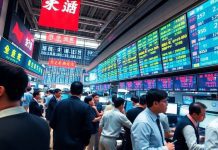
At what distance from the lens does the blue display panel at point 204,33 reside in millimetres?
3457

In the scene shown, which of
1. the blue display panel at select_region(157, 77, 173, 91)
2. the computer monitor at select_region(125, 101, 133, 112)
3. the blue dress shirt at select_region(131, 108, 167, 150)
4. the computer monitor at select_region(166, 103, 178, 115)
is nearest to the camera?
the blue dress shirt at select_region(131, 108, 167, 150)

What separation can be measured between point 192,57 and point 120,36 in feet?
15.7

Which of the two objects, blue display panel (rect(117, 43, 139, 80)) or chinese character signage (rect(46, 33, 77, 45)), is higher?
chinese character signage (rect(46, 33, 77, 45))

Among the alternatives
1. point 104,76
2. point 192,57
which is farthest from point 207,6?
point 104,76

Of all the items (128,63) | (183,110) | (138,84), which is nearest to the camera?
(183,110)

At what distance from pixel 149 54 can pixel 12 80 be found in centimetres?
464

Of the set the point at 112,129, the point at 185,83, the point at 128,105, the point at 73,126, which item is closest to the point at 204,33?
the point at 185,83

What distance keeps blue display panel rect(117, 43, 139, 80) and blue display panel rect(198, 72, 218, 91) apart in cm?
238

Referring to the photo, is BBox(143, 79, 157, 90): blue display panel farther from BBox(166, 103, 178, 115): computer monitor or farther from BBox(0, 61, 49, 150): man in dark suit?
BBox(0, 61, 49, 150): man in dark suit

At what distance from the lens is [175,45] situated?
4.39 meters

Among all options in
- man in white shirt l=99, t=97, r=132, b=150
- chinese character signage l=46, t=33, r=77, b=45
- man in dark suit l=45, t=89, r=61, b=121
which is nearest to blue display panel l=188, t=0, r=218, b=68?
man in white shirt l=99, t=97, r=132, b=150

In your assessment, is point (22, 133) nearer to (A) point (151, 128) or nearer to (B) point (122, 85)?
(A) point (151, 128)

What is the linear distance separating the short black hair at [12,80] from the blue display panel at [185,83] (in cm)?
367

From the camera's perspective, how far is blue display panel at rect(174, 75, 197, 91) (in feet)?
13.3
